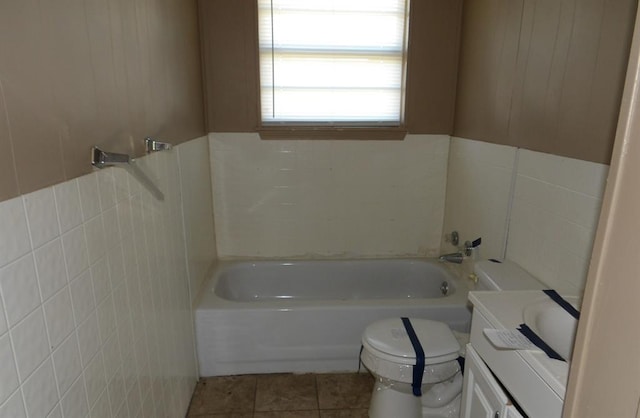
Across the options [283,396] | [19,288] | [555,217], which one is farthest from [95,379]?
[555,217]

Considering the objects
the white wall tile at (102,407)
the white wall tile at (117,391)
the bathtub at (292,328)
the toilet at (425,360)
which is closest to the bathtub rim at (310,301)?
the bathtub at (292,328)

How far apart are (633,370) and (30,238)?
1.01m

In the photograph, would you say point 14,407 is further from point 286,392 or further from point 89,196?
point 286,392

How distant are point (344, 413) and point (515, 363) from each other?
1.19 m

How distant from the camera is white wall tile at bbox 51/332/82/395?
2.99 ft

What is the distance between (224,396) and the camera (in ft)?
6.90

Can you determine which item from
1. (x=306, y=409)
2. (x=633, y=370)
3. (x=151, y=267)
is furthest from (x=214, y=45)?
(x=633, y=370)

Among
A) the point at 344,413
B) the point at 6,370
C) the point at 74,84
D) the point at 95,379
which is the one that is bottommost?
the point at 344,413

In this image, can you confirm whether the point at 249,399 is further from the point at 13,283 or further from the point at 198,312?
the point at 13,283

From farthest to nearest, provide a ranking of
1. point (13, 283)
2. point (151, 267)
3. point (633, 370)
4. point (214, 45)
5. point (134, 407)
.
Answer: point (214, 45), point (151, 267), point (134, 407), point (13, 283), point (633, 370)

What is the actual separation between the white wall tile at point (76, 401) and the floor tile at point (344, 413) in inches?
49.2

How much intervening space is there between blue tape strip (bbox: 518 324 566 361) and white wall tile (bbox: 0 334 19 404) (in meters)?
1.15

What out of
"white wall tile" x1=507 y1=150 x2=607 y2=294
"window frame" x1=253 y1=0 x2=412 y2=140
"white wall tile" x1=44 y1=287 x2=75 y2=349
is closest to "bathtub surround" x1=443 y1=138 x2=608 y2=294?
"white wall tile" x1=507 y1=150 x2=607 y2=294

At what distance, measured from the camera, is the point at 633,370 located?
1.37 feet
